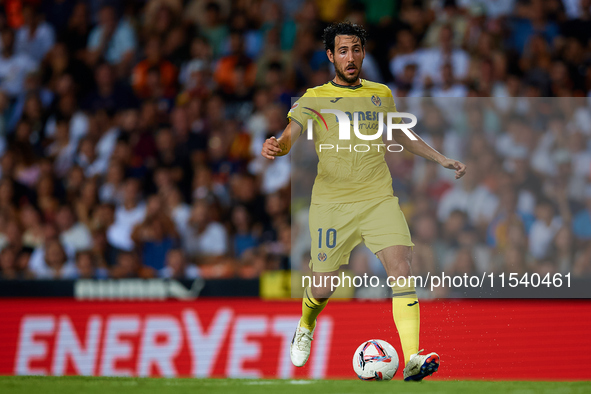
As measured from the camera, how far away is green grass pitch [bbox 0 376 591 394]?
5.30m

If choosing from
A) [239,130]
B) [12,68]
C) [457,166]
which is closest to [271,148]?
[457,166]

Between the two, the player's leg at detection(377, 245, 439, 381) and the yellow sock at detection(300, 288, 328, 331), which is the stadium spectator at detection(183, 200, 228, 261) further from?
the player's leg at detection(377, 245, 439, 381)

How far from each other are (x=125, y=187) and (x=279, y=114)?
206 cm

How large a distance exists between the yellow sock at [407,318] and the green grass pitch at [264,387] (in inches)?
9.7

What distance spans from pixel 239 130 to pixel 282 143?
500 centimetres

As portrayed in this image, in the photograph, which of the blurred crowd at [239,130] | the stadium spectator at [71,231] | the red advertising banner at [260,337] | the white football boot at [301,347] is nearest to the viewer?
the white football boot at [301,347]

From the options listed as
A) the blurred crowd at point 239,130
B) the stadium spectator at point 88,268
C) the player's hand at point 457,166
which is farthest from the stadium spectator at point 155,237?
the player's hand at point 457,166

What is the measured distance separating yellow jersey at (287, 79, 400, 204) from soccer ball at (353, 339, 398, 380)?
104 centimetres

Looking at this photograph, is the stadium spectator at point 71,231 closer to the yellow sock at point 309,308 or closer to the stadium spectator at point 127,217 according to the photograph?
the stadium spectator at point 127,217

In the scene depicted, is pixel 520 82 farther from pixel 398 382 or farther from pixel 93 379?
pixel 93 379

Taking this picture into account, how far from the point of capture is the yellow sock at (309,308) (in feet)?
20.1

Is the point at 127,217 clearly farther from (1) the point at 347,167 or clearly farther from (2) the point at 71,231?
(1) the point at 347,167

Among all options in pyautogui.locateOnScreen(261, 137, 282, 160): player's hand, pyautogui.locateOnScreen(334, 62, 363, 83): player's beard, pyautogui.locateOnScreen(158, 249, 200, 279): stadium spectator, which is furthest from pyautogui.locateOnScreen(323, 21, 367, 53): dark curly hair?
pyautogui.locateOnScreen(158, 249, 200, 279): stadium spectator
